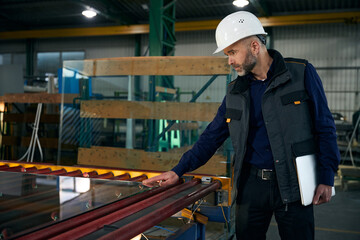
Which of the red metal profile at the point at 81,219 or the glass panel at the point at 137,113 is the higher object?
the glass panel at the point at 137,113

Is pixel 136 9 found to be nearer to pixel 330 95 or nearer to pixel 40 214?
pixel 330 95

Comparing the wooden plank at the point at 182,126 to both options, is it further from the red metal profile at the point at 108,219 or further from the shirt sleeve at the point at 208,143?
the red metal profile at the point at 108,219

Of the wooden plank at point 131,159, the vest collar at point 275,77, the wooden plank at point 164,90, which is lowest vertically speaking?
the wooden plank at point 131,159

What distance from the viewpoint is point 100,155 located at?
4.67 m

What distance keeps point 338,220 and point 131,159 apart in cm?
302

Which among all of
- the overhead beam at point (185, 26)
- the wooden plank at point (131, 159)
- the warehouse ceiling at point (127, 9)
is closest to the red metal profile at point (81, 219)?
the wooden plank at point (131, 159)

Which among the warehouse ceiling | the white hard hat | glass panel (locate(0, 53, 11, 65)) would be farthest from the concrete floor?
glass panel (locate(0, 53, 11, 65))

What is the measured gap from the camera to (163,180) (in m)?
2.00

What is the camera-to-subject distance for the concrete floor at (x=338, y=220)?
4.04 m

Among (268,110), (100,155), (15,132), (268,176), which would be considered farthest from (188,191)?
(15,132)

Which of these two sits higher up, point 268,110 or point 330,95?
point 330,95

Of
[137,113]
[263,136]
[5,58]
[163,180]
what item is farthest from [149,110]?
[5,58]

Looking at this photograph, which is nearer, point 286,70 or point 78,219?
point 78,219

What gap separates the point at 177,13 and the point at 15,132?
7438mm
